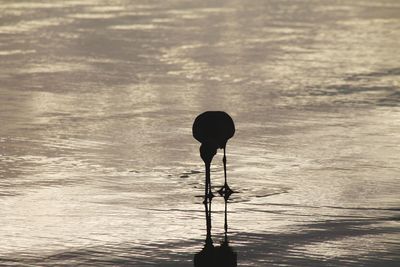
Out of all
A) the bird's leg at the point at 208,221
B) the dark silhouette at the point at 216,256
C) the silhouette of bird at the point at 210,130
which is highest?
the silhouette of bird at the point at 210,130

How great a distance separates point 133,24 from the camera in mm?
27859

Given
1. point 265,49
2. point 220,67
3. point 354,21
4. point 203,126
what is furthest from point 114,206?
point 354,21

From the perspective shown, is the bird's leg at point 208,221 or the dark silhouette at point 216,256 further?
the bird's leg at point 208,221

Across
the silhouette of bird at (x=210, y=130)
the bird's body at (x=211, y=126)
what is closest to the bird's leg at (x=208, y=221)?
the silhouette of bird at (x=210, y=130)

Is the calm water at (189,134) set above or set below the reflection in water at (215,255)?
above

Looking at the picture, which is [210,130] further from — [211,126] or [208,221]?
[208,221]

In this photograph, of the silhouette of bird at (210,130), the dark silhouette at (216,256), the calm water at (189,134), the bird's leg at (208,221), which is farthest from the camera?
the silhouette of bird at (210,130)

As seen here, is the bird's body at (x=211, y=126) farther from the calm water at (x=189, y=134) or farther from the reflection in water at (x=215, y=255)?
the reflection in water at (x=215, y=255)

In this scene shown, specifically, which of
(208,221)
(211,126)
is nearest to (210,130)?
(211,126)

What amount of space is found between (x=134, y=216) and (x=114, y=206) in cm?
49

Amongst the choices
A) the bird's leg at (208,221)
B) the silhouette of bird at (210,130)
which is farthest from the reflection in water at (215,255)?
the silhouette of bird at (210,130)

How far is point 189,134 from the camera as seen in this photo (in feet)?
54.8

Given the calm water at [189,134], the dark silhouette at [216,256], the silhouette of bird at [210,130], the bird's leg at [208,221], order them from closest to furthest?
the dark silhouette at [216,256] < the bird's leg at [208,221] < the calm water at [189,134] < the silhouette of bird at [210,130]

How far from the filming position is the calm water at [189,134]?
11336 millimetres
